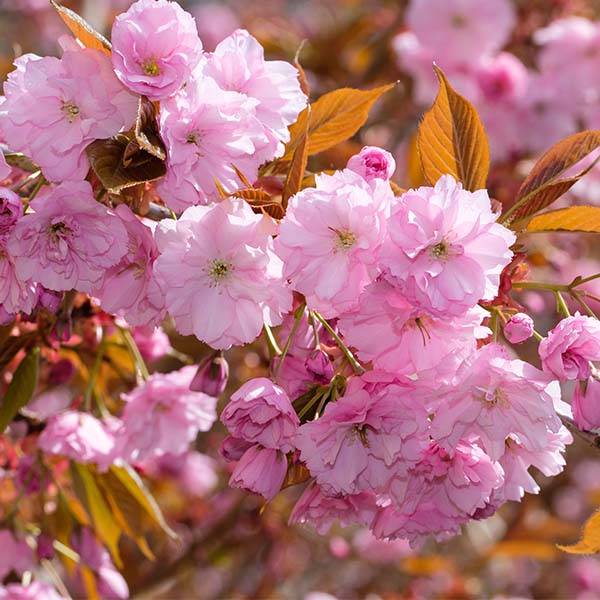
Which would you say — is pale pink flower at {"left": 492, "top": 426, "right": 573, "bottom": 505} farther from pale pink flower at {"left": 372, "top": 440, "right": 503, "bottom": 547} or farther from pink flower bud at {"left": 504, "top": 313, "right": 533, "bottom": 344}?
pink flower bud at {"left": 504, "top": 313, "right": 533, "bottom": 344}

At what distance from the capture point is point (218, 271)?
3.49 ft

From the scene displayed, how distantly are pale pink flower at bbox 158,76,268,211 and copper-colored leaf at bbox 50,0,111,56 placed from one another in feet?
0.34

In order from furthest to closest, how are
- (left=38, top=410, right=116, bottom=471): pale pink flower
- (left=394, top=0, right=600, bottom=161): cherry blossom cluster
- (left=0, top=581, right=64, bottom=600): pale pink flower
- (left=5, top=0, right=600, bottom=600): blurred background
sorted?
(left=394, top=0, right=600, bottom=161): cherry blossom cluster, (left=5, top=0, right=600, bottom=600): blurred background, (left=0, top=581, right=64, bottom=600): pale pink flower, (left=38, top=410, right=116, bottom=471): pale pink flower

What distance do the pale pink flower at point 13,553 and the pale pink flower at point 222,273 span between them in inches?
34.2

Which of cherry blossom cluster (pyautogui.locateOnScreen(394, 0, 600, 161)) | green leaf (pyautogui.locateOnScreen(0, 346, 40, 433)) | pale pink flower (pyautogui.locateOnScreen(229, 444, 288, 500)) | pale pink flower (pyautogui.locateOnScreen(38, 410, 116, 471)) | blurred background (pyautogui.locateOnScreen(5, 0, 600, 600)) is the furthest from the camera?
cherry blossom cluster (pyautogui.locateOnScreen(394, 0, 600, 161))

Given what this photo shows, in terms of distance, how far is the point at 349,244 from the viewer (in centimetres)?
103

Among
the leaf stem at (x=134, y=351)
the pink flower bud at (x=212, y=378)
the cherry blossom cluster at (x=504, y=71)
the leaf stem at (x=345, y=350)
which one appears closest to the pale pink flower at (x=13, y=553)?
the leaf stem at (x=134, y=351)

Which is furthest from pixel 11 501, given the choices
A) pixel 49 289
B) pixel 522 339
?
pixel 522 339

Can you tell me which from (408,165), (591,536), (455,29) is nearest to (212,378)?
(591,536)

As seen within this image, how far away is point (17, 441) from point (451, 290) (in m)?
1.08

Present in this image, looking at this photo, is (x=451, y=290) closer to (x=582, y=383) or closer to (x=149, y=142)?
(x=582, y=383)

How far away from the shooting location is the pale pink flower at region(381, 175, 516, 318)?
3.21 feet

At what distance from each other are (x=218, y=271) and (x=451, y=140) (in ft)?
1.15

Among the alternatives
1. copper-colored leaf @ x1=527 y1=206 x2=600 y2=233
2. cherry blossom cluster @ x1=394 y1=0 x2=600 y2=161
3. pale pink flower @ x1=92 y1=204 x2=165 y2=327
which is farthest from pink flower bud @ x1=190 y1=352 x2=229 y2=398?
cherry blossom cluster @ x1=394 y1=0 x2=600 y2=161
